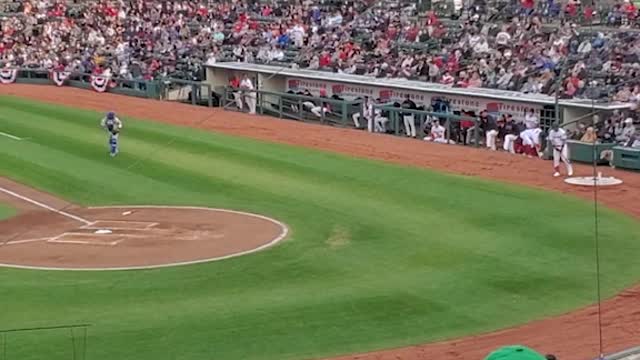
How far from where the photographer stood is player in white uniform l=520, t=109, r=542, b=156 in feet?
101

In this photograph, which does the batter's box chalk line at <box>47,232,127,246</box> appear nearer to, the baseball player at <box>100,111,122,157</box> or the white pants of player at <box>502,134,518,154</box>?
the baseball player at <box>100,111,122,157</box>

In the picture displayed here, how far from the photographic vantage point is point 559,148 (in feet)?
91.3

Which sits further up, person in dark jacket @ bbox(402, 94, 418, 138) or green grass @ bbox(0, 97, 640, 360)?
person in dark jacket @ bbox(402, 94, 418, 138)

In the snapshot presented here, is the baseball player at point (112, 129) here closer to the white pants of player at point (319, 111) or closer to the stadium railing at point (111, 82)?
the white pants of player at point (319, 111)

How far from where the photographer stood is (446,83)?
3659 centimetres

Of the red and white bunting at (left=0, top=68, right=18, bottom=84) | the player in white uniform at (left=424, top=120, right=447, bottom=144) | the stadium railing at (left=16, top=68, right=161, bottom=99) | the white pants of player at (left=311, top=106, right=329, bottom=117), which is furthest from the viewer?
the red and white bunting at (left=0, top=68, right=18, bottom=84)

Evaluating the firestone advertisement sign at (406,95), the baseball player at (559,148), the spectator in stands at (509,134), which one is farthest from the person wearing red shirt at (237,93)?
the baseball player at (559,148)

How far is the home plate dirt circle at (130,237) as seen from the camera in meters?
20.3

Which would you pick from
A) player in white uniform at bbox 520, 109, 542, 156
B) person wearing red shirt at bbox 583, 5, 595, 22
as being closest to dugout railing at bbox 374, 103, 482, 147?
player in white uniform at bbox 520, 109, 542, 156

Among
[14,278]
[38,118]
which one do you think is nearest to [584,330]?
[14,278]

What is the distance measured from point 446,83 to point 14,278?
20.4 metres

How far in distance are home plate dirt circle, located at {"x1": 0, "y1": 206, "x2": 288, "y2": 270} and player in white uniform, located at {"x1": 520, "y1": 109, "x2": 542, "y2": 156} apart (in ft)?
32.6

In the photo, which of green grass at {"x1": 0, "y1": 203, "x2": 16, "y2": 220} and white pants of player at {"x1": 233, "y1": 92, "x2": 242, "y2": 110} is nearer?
green grass at {"x1": 0, "y1": 203, "x2": 16, "y2": 220}

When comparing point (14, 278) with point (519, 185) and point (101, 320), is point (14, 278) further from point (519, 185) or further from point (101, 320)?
point (519, 185)
